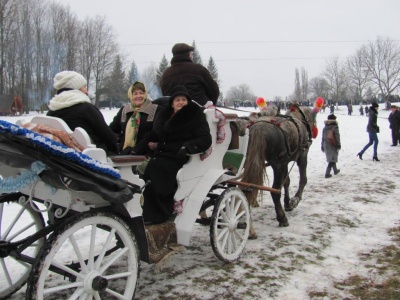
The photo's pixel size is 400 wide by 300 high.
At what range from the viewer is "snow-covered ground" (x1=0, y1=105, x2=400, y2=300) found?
335 cm

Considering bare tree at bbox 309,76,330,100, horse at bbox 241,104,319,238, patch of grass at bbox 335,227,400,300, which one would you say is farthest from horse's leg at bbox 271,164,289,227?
bare tree at bbox 309,76,330,100

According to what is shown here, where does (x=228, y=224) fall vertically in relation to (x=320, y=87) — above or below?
below

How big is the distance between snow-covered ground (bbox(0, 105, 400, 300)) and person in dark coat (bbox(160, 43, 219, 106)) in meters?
1.76

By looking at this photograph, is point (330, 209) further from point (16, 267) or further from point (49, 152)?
point (49, 152)

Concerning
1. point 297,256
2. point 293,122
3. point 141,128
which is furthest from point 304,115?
point 141,128

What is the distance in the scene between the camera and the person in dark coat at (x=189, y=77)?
169 inches

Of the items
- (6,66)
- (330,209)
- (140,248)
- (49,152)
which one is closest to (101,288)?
(140,248)

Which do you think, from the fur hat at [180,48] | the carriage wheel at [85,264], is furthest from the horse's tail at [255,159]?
the carriage wheel at [85,264]

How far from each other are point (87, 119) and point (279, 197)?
10.3 ft

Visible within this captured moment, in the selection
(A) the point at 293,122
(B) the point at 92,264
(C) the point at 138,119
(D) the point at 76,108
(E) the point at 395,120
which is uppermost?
(D) the point at 76,108

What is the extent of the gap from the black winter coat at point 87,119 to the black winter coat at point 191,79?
1411mm

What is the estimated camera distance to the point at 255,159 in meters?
4.92

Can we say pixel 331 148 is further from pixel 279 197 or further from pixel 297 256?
pixel 297 256

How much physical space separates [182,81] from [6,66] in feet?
133
